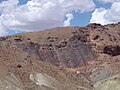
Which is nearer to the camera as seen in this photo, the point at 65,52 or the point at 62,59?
the point at 62,59

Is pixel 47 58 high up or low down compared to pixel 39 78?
down

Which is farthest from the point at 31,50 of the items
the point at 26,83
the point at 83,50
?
the point at 26,83

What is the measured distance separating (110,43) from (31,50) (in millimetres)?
18589

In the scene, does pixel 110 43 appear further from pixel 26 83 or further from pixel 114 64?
pixel 26 83

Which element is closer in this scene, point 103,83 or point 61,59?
point 103,83

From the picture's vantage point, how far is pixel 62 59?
229 feet

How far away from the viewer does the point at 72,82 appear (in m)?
48.7

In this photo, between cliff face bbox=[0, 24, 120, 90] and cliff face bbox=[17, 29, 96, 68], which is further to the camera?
cliff face bbox=[17, 29, 96, 68]

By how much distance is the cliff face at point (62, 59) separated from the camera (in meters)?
43.8

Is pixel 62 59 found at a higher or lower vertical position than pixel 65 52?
lower

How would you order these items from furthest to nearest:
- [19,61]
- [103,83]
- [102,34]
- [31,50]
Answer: [102,34] < [31,50] < [103,83] < [19,61]

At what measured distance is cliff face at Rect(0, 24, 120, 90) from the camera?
Result: 4377 cm

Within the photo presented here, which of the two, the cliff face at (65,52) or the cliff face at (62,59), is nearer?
the cliff face at (62,59)

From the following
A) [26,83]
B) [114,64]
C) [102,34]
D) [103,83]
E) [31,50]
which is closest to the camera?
[26,83]
